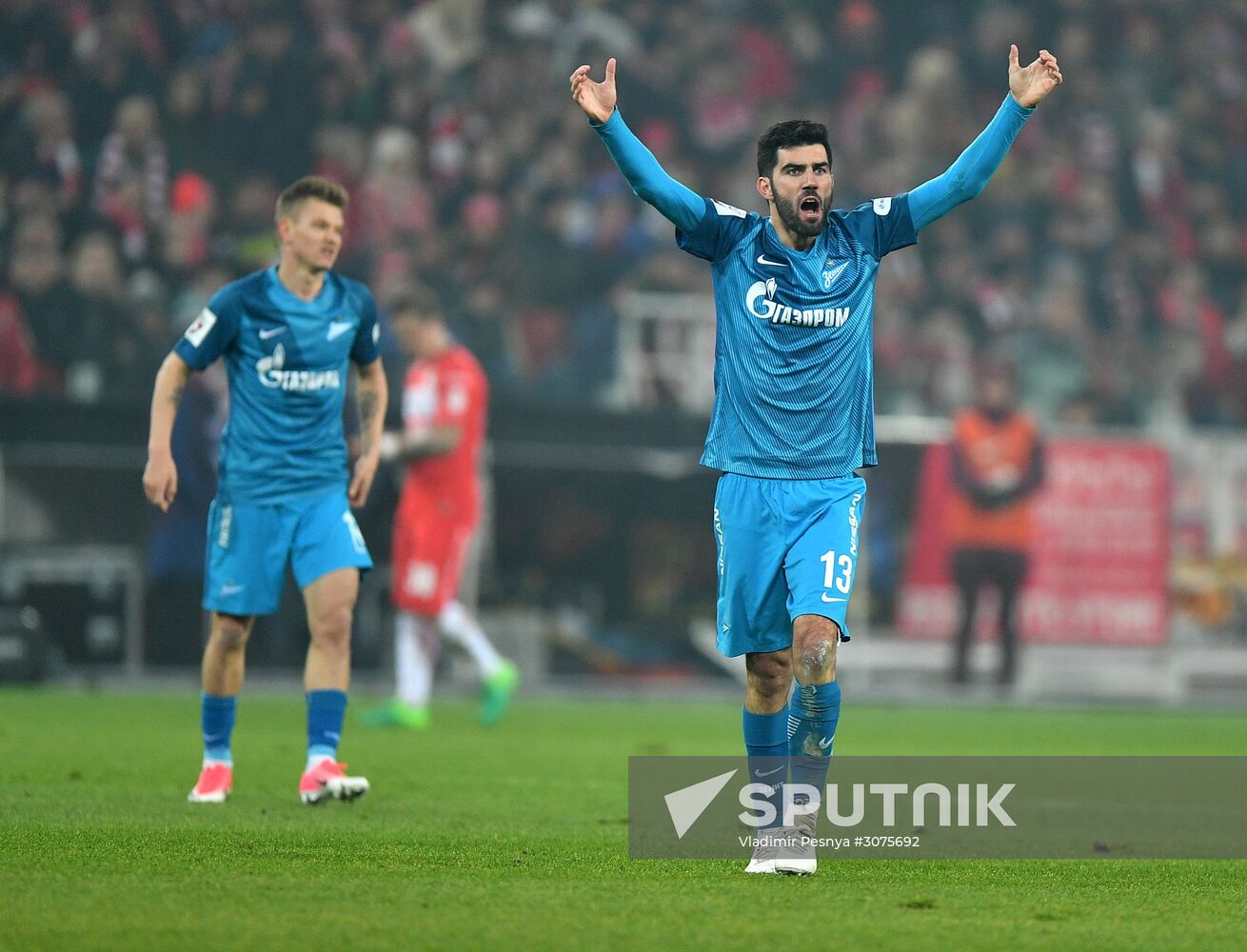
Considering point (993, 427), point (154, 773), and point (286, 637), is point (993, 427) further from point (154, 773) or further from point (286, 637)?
point (154, 773)

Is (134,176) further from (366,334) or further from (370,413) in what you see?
(366,334)

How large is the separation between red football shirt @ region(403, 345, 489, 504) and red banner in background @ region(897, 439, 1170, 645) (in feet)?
14.3

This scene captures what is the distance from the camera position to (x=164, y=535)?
43.3 ft

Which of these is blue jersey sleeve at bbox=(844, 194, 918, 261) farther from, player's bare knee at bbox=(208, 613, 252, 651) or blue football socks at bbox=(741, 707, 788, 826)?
player's bare knee at bbox=(208, 613, 252, 651)

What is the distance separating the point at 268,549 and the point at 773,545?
99.1 inches

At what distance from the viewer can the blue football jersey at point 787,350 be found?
5637 millimetres

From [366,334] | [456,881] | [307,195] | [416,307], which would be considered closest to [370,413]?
[366,334]

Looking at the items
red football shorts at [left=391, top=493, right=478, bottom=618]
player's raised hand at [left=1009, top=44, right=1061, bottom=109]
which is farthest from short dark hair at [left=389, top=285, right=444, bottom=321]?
player's raised hand at [left=1009, top=44, right=1061, bottom=109]

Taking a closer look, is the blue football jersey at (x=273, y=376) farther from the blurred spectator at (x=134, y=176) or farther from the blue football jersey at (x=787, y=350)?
the blurred spectator at (x=134, y=176)

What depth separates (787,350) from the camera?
569cm

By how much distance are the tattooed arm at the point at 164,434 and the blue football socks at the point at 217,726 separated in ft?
2.65

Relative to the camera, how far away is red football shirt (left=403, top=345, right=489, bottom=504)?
457 inches

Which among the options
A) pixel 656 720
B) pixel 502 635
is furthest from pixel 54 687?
pixel 656 720

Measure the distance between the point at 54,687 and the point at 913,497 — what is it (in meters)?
6.62
